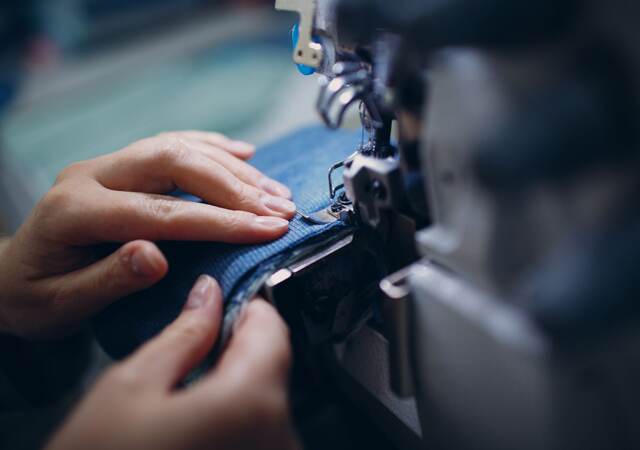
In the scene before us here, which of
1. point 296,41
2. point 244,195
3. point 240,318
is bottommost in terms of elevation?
point 240,318

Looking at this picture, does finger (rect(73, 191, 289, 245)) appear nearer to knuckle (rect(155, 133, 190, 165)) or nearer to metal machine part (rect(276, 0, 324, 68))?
knuckle (rect(155, 133, 190, 165))

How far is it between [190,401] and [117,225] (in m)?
0.33

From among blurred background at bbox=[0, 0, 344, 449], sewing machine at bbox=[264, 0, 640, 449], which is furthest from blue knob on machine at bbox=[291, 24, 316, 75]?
blurred background at bbox=[0, 0, 344, 449]

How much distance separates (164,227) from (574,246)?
0.54 meters

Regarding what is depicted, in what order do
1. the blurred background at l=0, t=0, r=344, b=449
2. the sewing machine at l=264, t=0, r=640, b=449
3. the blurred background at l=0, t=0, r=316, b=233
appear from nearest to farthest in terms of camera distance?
the sewing machine at l=264, t=0, r=640, b=449 → the blurred background at l=0, t=0, r=344, b=449 → the blurred background at l=0, t=0, r=316, b=233

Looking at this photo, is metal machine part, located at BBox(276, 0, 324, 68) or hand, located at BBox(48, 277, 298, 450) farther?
metal machine part, located at BBox(276, 0, 324, 68)

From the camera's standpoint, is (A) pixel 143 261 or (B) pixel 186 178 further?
(B) pixel 186 178

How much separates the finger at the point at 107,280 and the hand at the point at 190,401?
0.40 feet

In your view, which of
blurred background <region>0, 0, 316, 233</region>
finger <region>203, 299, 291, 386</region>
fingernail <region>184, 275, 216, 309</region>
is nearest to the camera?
finger <region>203, 299, 291, 386</region>

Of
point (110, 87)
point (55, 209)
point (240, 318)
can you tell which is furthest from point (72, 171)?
point (110, 87)

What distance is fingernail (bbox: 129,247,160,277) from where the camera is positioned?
0.64 m

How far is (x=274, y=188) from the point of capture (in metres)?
0.82

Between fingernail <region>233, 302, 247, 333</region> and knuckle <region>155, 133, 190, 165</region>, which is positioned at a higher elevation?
knuckle <region>155, 133, 190, 165</region>

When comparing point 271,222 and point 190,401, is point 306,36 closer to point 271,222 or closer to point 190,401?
point 271,222
